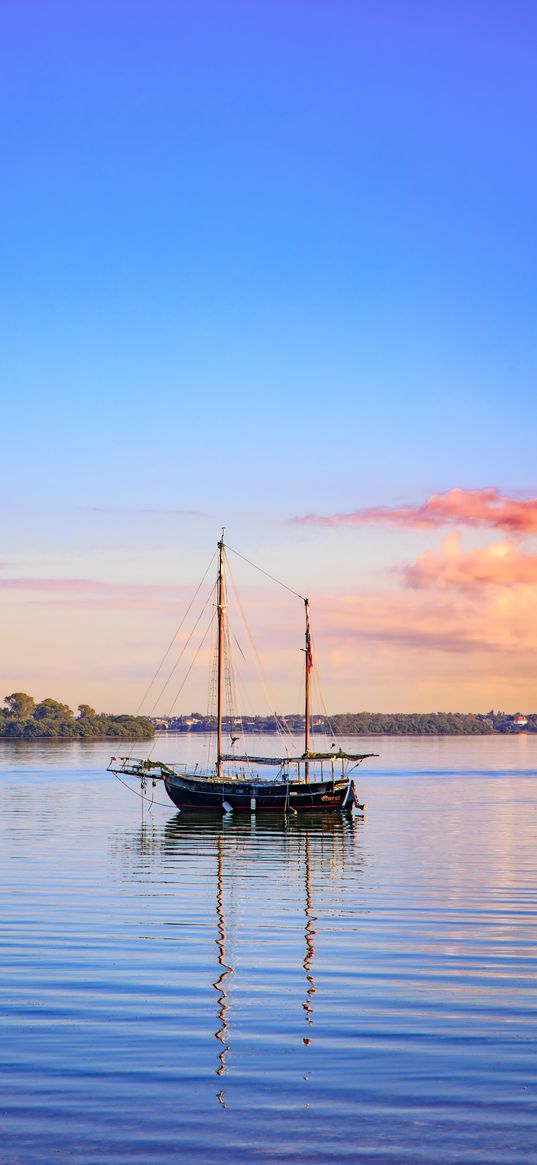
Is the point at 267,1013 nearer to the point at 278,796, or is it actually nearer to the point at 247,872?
the point at 247,872

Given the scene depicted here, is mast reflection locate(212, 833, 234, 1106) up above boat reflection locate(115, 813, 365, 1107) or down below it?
above

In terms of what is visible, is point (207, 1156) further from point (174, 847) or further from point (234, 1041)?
point (174, 847)

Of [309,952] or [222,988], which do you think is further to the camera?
[309,952]

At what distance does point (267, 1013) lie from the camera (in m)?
24.2

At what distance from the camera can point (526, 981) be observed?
28.0 m

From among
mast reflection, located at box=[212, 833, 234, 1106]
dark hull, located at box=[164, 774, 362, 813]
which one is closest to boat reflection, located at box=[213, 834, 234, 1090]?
mast reflection, located at box=[212, 833, 234, 1106]

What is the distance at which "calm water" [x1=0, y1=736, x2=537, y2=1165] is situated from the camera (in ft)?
55.0

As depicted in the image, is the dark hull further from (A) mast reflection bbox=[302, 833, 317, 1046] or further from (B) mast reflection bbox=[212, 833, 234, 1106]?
(B) mast reflection bbox=[212, 833, 234, 1106]

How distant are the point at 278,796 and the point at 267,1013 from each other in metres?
74.4

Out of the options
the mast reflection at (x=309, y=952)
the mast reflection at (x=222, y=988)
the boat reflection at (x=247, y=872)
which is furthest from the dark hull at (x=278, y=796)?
the mast reflection at (x=222, y=988)

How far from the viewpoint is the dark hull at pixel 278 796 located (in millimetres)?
97562

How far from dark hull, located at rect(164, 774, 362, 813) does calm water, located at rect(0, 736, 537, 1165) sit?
129 feet

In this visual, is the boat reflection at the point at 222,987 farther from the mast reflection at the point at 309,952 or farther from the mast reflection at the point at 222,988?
the mast reflection at the point at 309,952

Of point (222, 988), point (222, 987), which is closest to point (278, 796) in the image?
point (222, 987)
